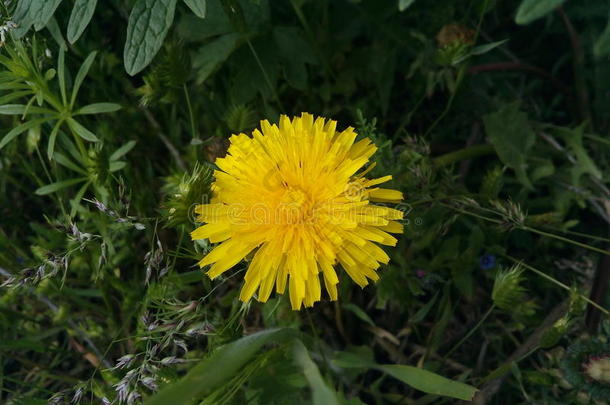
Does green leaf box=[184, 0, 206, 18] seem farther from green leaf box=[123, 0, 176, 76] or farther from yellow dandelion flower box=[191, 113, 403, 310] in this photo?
yellow dandelion flower box=[191, 113, 403, 310]

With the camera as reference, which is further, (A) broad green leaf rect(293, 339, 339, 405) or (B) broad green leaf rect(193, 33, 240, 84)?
(B) broad green leaf rect(193, 33, 240, 84)

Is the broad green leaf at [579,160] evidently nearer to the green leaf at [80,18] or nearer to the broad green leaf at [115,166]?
the broad green leaf at [115,166]

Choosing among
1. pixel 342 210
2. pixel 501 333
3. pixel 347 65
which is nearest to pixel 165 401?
pixel 342 210

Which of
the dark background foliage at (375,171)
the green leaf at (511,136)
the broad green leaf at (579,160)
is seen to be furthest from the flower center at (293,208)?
the broad green leaf at (579,160)

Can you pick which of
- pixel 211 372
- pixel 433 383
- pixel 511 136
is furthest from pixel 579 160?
pixel 211 372

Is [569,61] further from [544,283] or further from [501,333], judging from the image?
[501,333]

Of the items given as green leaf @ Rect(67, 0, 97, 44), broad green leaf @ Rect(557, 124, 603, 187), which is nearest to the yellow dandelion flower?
green leaf @ Rect(67, 0, 97, 44)
